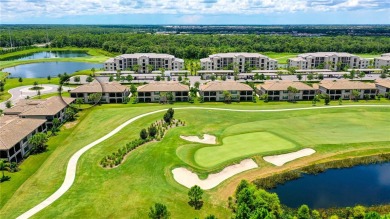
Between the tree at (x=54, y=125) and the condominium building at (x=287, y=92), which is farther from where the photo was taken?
the condominium building at (x=287, y=92)

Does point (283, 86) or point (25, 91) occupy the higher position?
point (283, 86)

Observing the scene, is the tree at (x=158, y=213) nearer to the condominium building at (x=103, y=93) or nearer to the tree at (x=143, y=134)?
the tree at (x=143, y=134)

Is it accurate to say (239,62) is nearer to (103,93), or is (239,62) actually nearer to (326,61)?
(326,61)

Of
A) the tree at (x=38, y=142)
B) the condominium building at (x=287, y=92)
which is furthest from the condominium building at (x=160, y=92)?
the tree at (x=38, y=142)

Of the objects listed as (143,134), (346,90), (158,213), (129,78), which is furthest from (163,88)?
(158,213)

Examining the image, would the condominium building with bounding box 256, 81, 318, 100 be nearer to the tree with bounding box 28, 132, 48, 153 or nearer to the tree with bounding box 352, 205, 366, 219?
the tree with bounding box 352, 205, 366, 219

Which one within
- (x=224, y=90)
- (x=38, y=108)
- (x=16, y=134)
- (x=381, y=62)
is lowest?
(x=16, y=134)

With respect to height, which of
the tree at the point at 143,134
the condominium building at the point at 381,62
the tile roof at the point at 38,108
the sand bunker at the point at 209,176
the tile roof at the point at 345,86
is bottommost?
the sand bunker at the point at 209,176
